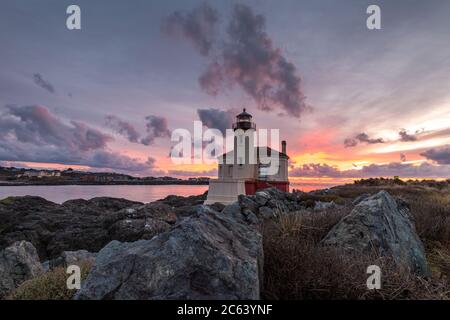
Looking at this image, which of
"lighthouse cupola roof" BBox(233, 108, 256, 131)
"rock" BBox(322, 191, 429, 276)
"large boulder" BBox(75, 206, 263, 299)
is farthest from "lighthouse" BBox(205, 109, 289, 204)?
"large boulder" BBox(75, 206, 263, 299)

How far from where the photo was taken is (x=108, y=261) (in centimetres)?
308

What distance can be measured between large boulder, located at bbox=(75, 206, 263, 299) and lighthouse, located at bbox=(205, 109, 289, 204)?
28.0m

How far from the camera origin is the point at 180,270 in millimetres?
2785

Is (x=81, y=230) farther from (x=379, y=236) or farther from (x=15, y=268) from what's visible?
(x=379, y=236)

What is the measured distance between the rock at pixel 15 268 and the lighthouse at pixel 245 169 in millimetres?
24392

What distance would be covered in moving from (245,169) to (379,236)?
28.2 m

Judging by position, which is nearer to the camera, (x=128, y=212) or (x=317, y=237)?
(x=317, y=237)

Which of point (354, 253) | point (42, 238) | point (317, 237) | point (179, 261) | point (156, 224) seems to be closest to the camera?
point (179, 261)

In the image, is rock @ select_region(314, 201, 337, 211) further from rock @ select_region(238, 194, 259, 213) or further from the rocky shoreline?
rock @ select_region(238, 194, 259, 213)

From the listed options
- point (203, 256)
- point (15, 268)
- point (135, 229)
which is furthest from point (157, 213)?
point (203, 256)
